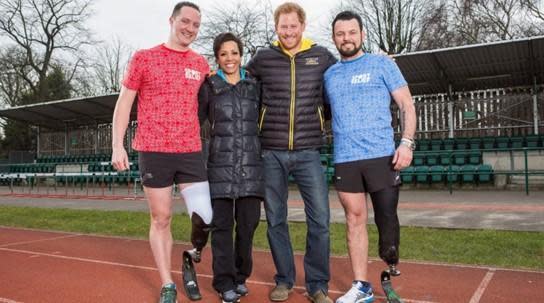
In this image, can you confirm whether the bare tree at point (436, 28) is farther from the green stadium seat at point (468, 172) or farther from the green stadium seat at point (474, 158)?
the green stadium seat at point (468, 172)

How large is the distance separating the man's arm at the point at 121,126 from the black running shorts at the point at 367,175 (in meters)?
1.53

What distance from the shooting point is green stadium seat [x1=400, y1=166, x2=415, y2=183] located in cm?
1427

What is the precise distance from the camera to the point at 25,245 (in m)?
7.09

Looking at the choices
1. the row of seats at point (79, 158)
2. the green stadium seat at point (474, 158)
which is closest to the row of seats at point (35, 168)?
the row of seats at point (79, 158)

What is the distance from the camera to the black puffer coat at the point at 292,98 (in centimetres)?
360

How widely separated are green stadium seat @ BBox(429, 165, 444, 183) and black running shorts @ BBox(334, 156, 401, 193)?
35.5 feet

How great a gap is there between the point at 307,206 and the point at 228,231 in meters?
0.62

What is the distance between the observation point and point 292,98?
3.60 metres

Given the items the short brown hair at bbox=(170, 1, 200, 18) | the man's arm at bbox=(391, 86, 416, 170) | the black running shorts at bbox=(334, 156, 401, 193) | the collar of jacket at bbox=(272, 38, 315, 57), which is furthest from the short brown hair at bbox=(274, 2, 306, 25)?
the black running shorts at bbox=(334, 156, 401, 193)

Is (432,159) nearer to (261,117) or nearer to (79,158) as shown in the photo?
(261,117)

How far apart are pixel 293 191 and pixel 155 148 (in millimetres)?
12306

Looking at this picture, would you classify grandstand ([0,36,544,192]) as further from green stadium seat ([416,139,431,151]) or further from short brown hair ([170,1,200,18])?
short brown hair ([170,1,200,18])

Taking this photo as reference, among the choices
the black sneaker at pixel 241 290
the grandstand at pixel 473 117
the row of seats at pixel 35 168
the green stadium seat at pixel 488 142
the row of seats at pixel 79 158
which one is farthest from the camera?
the row of seats at pixel 79 158

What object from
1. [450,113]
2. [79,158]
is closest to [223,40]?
[450,113]
